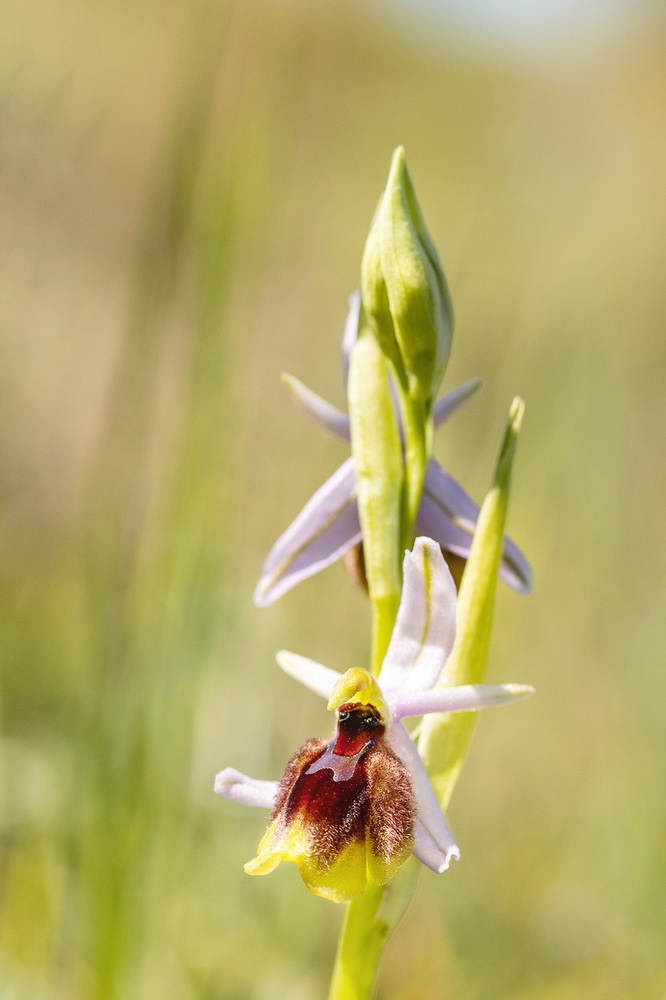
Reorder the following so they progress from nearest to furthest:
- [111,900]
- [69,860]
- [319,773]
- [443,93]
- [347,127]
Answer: [319,773], [111,900], [69,860], [347,127], [443,93]

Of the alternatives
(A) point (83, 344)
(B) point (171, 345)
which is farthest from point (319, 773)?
(A) point (83, 344)

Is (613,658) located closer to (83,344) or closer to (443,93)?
(83,344)

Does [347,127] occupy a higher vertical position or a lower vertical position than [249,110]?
higher

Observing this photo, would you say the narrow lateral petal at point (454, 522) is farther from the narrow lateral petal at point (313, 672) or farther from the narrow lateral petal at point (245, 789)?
the narrow lateral petal at point (245, 789)

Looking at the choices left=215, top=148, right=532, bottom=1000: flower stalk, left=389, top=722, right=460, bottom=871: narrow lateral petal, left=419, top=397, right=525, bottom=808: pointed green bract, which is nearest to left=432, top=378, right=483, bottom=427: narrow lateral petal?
left=215, top=148, right=532, bottom=1000: flower stalk

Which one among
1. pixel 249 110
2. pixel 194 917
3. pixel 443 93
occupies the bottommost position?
pixel 194 917

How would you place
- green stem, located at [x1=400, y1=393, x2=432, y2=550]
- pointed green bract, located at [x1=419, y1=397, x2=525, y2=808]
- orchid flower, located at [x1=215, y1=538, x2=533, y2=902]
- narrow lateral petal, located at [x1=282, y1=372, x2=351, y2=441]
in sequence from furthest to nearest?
narrow lateral petal, located at [x1=282, y1=372, x2=351, y2=441] < green stem, located at [x1=400, y1=393, x2=432, y2=550] < pointed green bract, located at [x1=419, y1=397, x2=525, y2=808] < orchid flower, located at [x1=215, y1=538, x2=533, y2=902]

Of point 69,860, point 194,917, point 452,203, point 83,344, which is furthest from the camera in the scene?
point 452,203

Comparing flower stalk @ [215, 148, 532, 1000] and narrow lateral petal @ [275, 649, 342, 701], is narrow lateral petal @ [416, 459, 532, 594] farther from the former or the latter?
narrow lateral petal @ [275, 649, 342, 701]
